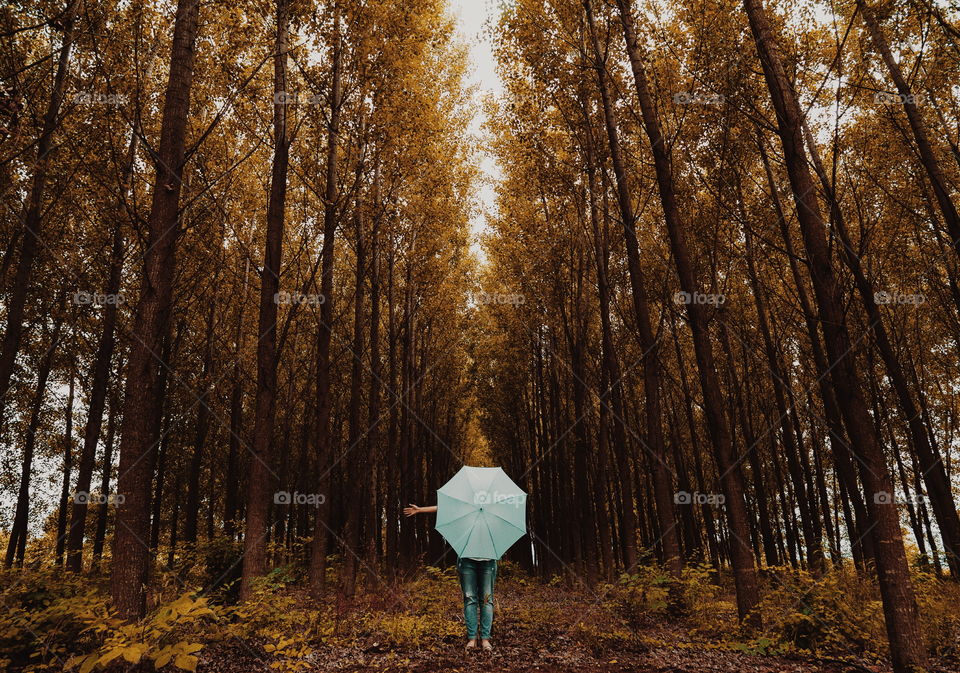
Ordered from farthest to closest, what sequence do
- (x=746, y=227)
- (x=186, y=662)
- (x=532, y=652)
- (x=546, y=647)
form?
1. (x=746, y=227)
2. (x=546, y=647)
3. (x=532, y=652)
4. (x=186, y=662)

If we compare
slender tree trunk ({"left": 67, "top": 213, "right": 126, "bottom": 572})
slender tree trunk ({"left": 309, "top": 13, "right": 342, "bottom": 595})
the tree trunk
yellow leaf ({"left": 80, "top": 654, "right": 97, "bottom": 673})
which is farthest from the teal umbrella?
slender tree trunk ({"left": 67, "top": 213, "right": 126, "bottom": 572})

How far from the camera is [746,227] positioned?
8289 mm

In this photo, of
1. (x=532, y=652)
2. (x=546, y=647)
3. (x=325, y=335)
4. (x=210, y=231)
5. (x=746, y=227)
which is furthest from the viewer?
(x=210, y=231)

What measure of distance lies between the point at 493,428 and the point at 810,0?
27532 mm

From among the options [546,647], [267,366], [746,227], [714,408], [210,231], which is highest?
[210,231]

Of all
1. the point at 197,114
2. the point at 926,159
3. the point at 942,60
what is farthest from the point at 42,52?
the point at 942,60

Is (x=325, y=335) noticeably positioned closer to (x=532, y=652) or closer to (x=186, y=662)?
(x=532, y=652)

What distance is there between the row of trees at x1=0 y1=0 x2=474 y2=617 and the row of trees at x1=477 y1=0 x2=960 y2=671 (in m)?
3.46

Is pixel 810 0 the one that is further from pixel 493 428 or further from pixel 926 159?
pixel 493 428

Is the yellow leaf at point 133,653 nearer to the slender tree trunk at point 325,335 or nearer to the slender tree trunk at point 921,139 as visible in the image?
the slender tree trunk at point 325,335

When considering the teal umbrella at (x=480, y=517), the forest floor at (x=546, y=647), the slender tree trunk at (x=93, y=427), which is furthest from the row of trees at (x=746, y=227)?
the slender tree trunk at (x=93, y=427)

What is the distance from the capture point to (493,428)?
34156mm

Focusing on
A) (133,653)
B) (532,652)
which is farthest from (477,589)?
(133,653)

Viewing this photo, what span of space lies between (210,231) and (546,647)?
13.1 metres
